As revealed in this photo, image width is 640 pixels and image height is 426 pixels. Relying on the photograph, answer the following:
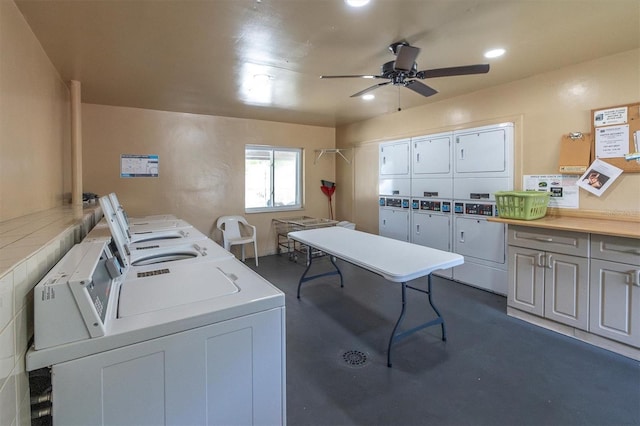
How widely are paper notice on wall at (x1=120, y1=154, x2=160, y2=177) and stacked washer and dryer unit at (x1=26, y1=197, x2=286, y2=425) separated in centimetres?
340

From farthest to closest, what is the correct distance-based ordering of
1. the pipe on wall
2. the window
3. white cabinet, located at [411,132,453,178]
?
the window
white cabinet, located at [411,132,453,178]
the pipe on wall

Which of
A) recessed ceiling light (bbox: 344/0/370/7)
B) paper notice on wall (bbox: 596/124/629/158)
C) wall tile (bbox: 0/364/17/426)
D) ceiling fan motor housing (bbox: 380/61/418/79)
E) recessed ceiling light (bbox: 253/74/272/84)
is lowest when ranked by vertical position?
wall tile (bbox: 0/364/17/426)

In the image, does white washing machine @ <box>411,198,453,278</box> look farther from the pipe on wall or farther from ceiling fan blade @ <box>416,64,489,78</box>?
the pipe on wall

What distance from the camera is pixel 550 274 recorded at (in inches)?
108

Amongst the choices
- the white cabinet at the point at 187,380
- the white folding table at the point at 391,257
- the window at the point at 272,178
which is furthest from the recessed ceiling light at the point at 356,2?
the window at the point at 272,178

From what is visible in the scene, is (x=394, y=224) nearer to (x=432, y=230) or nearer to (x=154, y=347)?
(x=432, y=230)

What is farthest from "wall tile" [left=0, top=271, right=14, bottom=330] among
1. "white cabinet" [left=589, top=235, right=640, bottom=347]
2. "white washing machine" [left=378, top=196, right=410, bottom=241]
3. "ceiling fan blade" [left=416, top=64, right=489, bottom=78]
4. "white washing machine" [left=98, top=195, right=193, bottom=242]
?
"white washing machine" [left=378, top=196, right=410, bottom=241]

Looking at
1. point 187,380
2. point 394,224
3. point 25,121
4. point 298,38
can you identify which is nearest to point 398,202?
point 394,224

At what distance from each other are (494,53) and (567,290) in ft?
7.17

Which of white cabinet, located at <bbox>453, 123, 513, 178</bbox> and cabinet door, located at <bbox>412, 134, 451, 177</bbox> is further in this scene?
cabinet door, located at <bbox>412, 134, 451, 177</bbox>

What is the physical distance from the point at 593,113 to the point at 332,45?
8.36ft

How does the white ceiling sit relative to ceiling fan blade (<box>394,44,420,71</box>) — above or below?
above

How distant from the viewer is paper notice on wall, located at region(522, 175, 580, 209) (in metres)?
3.02

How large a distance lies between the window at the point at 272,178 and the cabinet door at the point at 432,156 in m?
2.35
